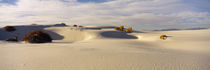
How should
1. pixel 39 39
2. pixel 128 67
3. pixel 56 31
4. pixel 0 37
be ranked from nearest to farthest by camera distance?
pixel 128 67 < pixel 39 39 < pixel 0 37 < pixel 56 31

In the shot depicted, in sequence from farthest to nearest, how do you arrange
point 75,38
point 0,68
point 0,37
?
point 0,37
point 75,38
point 0,68

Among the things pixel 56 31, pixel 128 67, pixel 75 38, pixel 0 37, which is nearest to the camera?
pixel 128 67

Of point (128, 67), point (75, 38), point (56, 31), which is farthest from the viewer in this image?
point (56, 31)

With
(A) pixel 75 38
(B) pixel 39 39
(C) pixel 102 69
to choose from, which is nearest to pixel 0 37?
(A) pixel 75 38

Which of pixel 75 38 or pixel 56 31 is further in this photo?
pixel 56 31

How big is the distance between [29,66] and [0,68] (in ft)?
1.40

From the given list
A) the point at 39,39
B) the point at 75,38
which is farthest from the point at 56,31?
the point at 39,39

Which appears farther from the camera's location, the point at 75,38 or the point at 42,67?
the point at 75,38

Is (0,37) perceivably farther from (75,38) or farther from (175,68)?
(175,68)

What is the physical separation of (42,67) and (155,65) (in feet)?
6.63

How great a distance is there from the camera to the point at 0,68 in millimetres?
2174

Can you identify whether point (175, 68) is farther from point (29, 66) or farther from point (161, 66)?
point (29, 66)

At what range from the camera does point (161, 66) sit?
7.83ft

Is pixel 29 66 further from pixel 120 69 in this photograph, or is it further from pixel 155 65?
pixel 155 65
